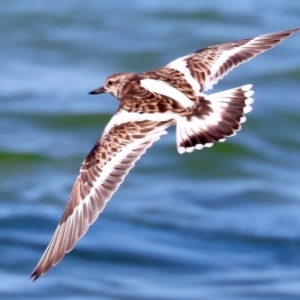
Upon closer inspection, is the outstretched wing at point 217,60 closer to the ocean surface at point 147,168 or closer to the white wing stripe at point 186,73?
the white wing stripe at point 186,73

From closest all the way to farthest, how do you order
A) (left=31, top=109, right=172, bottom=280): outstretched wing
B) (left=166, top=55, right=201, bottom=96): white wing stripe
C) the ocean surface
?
(left=31, top=109, right=172, bottom=280): outstretched wing, (left=166, top=55, right=201, bottom=96): white wing stripe, the ocean surface

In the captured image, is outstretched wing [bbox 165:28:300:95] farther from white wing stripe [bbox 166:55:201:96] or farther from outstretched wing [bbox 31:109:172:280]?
outstretched wing [bbox 31:109:172:280]

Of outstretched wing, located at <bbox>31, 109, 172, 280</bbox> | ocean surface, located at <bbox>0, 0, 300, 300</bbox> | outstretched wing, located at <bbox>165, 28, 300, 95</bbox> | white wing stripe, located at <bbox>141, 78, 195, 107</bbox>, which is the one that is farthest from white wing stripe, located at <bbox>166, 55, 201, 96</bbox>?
ocean surface, located at <bbox>0, 0, 300, 300</bbox>

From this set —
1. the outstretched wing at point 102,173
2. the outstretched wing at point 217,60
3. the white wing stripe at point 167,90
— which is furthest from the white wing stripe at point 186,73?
the outstretched wing at point 102,173

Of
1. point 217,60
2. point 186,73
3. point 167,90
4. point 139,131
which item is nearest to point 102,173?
point 139,131

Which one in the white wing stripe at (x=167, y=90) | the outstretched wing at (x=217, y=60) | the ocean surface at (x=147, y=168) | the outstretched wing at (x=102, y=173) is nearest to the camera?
the outstretched wing at (x=102, y=173)

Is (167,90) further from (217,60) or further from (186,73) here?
(217,60)

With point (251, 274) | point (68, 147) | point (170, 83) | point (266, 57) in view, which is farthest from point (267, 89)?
point (170, 83)
